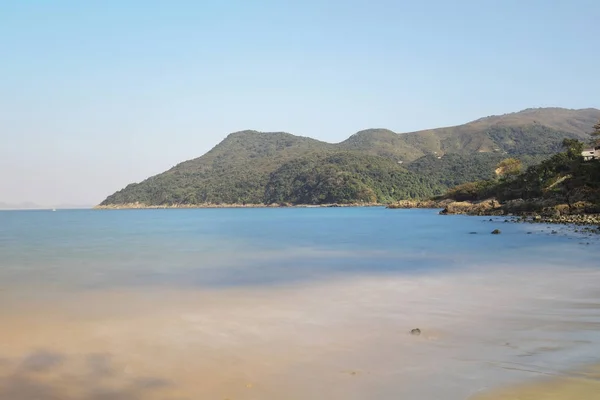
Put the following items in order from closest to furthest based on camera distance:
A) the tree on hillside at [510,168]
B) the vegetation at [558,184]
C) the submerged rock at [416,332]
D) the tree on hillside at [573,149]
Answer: the submerged rock at [416,332] → the vegetation at [558,184] → the tree on hillside at [573,149] → the tree on hillside at [510,168]

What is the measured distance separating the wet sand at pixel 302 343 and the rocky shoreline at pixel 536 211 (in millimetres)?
29627

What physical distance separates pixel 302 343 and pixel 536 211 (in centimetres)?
5239

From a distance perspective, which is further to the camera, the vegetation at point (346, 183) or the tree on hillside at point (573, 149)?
the vegetation at point (346, 183)

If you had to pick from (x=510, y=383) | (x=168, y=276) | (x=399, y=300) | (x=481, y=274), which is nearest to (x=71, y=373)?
(x=510, y=383)

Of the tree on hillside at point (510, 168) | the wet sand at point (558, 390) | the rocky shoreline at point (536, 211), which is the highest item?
the tree on hillside at point (510, 168)

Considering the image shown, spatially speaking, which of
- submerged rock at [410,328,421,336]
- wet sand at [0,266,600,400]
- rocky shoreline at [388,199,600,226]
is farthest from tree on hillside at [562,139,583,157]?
submerged rock at [410,328,421,336]

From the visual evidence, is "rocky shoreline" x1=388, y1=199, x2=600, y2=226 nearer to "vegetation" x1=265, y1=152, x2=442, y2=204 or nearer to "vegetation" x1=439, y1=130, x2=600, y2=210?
"vegetation" x1=439, y1=130, x2=600, y2=210

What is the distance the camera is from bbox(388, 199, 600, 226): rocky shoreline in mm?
40547

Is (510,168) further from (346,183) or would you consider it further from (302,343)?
(302,343)

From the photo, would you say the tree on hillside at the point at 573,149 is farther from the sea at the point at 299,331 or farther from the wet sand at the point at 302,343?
the wet sand at the point at 302,343

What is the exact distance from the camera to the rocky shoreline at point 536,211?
4055 cm

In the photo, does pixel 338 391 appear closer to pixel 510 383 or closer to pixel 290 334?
pixel 510 383

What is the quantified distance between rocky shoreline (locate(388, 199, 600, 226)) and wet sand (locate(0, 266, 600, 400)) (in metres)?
29.6

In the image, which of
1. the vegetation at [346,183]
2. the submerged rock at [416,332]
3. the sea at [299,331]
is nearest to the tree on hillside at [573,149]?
the sea at [299,331]
